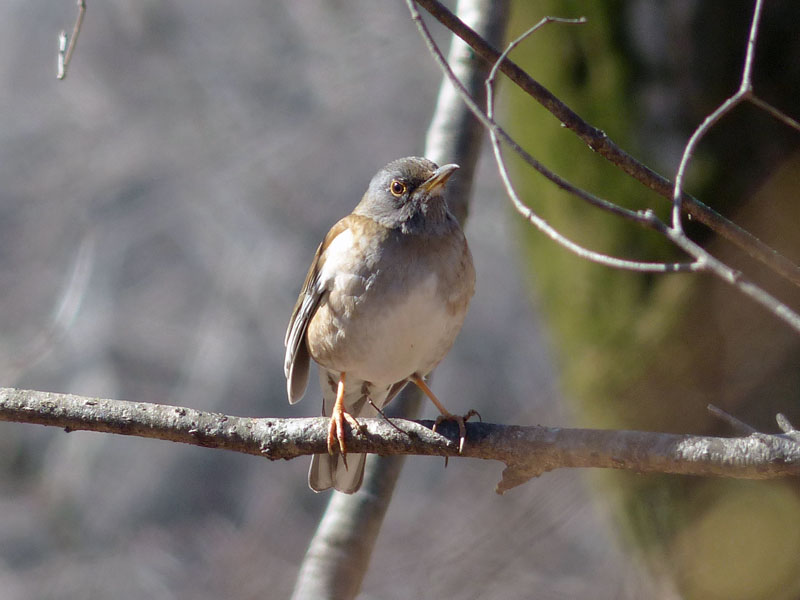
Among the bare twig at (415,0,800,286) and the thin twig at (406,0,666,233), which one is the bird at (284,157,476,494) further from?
the thin twig at (406,0,666,233)

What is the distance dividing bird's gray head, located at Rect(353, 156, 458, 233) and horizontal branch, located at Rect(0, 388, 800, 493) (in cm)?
114

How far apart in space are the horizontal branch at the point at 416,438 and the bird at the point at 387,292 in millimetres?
373

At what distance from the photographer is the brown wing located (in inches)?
176

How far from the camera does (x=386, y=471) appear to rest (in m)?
4.54

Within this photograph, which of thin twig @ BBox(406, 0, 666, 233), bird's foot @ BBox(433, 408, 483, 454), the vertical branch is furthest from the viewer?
the vertical branch

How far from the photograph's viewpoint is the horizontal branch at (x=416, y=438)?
291cm

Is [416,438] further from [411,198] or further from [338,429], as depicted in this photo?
[411,198]

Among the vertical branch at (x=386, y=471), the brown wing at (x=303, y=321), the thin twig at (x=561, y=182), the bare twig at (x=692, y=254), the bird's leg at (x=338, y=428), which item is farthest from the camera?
the brown wing at (x=303, y=321)

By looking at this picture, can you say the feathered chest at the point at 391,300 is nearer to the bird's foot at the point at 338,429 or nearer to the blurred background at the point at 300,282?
the bird's foot at the point at 338,429

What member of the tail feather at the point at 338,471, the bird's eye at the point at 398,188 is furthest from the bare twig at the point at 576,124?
the tail feather at the point at 338,471

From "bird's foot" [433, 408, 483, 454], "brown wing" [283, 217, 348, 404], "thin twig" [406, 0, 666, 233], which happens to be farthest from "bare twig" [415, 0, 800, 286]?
"brown wing" [283, 217, 348, 404]

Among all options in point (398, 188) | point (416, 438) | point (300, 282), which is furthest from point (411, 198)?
point (300, 282)

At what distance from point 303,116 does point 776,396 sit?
8578 mm

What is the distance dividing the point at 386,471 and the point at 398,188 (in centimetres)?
146
